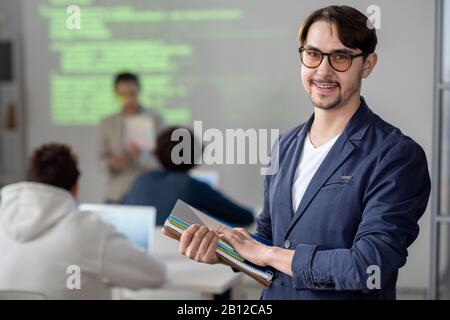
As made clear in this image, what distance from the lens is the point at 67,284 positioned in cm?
226

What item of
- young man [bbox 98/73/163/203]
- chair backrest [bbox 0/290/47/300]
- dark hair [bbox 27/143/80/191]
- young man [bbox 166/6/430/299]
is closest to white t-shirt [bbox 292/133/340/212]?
young man [bbox 166/6/430/299]

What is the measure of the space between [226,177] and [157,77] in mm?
935

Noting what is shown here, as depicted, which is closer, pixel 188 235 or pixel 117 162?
pixel 188 235

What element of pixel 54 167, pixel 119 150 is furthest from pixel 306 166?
pixel 119 150

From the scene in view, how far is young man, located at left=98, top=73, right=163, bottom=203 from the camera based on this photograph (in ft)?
15.9

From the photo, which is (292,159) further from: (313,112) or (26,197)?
(26,197)

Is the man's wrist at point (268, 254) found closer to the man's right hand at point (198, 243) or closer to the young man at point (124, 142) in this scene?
the man's right hand at point (198, 243)

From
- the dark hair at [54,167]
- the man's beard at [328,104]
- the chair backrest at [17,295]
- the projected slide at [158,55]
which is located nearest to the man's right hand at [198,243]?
the man's beard at [328,104]

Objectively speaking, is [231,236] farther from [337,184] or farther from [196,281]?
[196,281]

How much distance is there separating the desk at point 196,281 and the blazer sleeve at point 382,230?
1314mm

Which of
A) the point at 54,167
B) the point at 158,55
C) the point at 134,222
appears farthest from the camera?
the point at 158,55

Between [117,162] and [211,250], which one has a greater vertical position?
[211,250]

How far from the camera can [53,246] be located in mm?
2223

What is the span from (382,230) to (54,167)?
149 cm
